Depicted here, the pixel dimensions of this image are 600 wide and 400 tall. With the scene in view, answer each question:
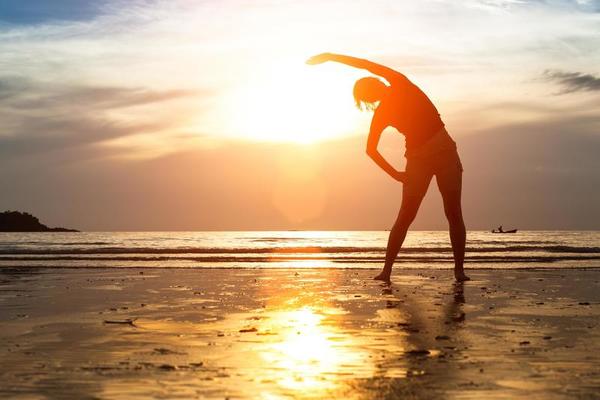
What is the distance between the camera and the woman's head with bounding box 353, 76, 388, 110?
1070cm

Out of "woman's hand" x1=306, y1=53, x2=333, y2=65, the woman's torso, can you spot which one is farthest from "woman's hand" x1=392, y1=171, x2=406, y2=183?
"woman's hand" x1=306, y1=53, x2=333, y2=65

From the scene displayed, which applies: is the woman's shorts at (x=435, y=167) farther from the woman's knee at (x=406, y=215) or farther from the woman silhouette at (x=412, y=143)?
the woman's knee at (x=406, y=215)

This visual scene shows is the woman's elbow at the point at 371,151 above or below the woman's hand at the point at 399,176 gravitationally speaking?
above

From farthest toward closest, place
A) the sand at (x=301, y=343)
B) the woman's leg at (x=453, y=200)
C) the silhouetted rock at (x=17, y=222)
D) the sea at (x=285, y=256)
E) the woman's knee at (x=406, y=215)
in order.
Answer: the silhouetted rock at (x=17, y=222)
the sea at (x=285, y=256)
the woman's knee at (x=406, y=215)
the woman's leg at (x=453, y=200)
the sand at (x=301, y=343)

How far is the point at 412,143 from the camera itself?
10562mm

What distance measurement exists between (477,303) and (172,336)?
3.57 m

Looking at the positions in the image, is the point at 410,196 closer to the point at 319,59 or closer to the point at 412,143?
the point at 412,143

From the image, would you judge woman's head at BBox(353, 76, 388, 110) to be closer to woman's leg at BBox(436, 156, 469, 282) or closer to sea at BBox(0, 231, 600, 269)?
woman's leg at BBox(436, 156, 469, 282)

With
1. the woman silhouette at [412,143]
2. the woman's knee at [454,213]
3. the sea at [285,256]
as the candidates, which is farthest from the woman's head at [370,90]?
the sea at [285,256]

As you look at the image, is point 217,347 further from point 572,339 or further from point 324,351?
point 572,339

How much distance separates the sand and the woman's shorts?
1677mm

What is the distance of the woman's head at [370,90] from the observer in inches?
421

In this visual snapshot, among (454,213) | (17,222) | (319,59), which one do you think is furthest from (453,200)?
(17,222)

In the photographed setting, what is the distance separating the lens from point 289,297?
27.1 ft
